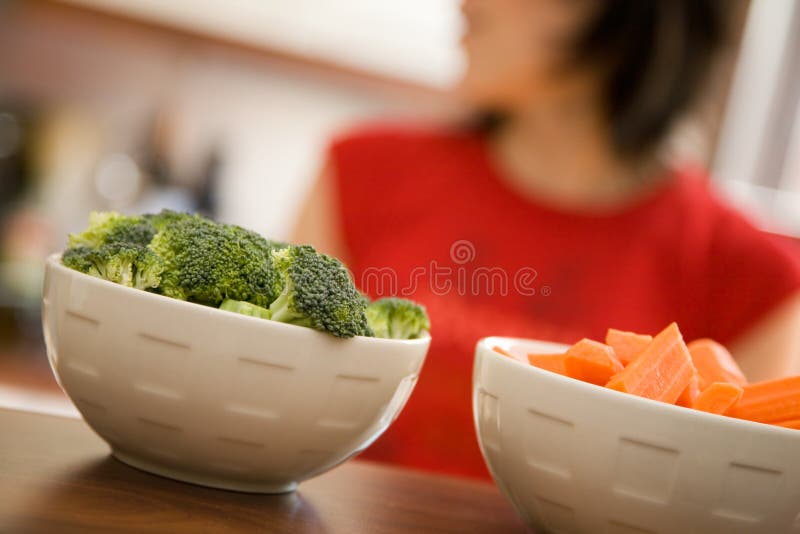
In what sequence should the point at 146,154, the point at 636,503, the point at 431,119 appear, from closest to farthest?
the point at 636,503
the point at 146,154
the point at 431,119

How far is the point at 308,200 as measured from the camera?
76.0 inches

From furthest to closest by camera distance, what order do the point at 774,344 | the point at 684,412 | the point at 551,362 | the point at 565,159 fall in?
the point at 565,159 < the point at 774,344 < the point at 551,362 < the point at 684,412

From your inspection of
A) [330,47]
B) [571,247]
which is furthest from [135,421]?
[330,47]

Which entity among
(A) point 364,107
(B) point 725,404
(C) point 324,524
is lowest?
(C) point 324,524

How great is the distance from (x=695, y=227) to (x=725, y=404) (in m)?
1.27

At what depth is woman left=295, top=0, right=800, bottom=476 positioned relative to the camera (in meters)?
1.63

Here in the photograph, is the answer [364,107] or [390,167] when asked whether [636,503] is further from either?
[364,107]

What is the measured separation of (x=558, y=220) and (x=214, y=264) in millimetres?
1306

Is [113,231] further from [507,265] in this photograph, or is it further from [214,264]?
[507,265]

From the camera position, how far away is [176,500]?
548 mm

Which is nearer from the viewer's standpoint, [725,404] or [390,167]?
[725,404]

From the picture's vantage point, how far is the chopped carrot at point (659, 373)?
0.56 metres

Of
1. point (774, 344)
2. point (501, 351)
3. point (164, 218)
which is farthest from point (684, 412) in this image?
point (774, 344)

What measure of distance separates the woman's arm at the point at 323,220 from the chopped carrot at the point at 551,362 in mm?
1278
